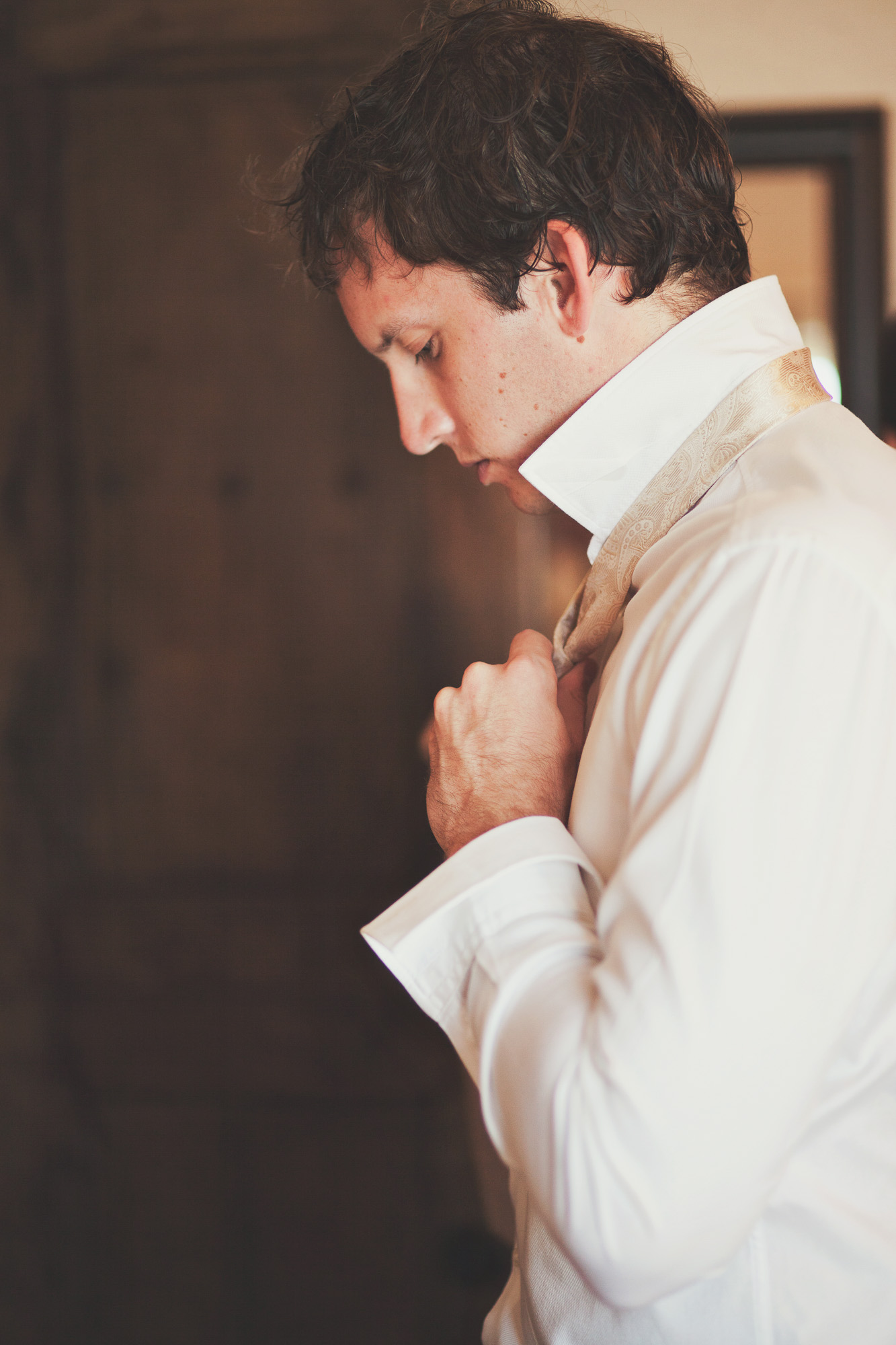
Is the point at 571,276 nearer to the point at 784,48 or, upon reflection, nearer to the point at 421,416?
the point at 421,416

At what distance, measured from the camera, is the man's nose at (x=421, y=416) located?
86cm

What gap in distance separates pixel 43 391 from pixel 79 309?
16cm

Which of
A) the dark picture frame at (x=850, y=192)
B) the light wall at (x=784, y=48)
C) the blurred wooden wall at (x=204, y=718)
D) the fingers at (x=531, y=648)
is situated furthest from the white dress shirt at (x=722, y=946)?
the light wall at (x=784, y=48)

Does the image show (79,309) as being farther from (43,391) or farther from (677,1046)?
(677,1046)

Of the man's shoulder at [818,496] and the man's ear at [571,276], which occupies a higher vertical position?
the man's ear at [571,276]

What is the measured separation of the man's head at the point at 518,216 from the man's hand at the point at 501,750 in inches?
8.0

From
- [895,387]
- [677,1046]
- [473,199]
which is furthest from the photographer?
[895,387]

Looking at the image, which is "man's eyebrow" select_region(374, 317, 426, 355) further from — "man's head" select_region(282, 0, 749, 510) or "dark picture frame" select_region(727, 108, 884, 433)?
"dark picture frame" select_region(727, 108, 884, 433)

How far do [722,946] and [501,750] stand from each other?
0.30m

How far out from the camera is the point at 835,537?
0.52 meters

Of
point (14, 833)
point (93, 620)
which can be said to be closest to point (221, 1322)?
point (14, 833)

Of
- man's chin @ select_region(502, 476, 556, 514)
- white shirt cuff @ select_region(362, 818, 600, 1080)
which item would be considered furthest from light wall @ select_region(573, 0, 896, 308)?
white shirt cuff @ select_region(362, 818, 600, 1080)

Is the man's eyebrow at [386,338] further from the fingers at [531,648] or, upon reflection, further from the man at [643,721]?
the fingers at [531,648]

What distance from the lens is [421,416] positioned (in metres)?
0.87
